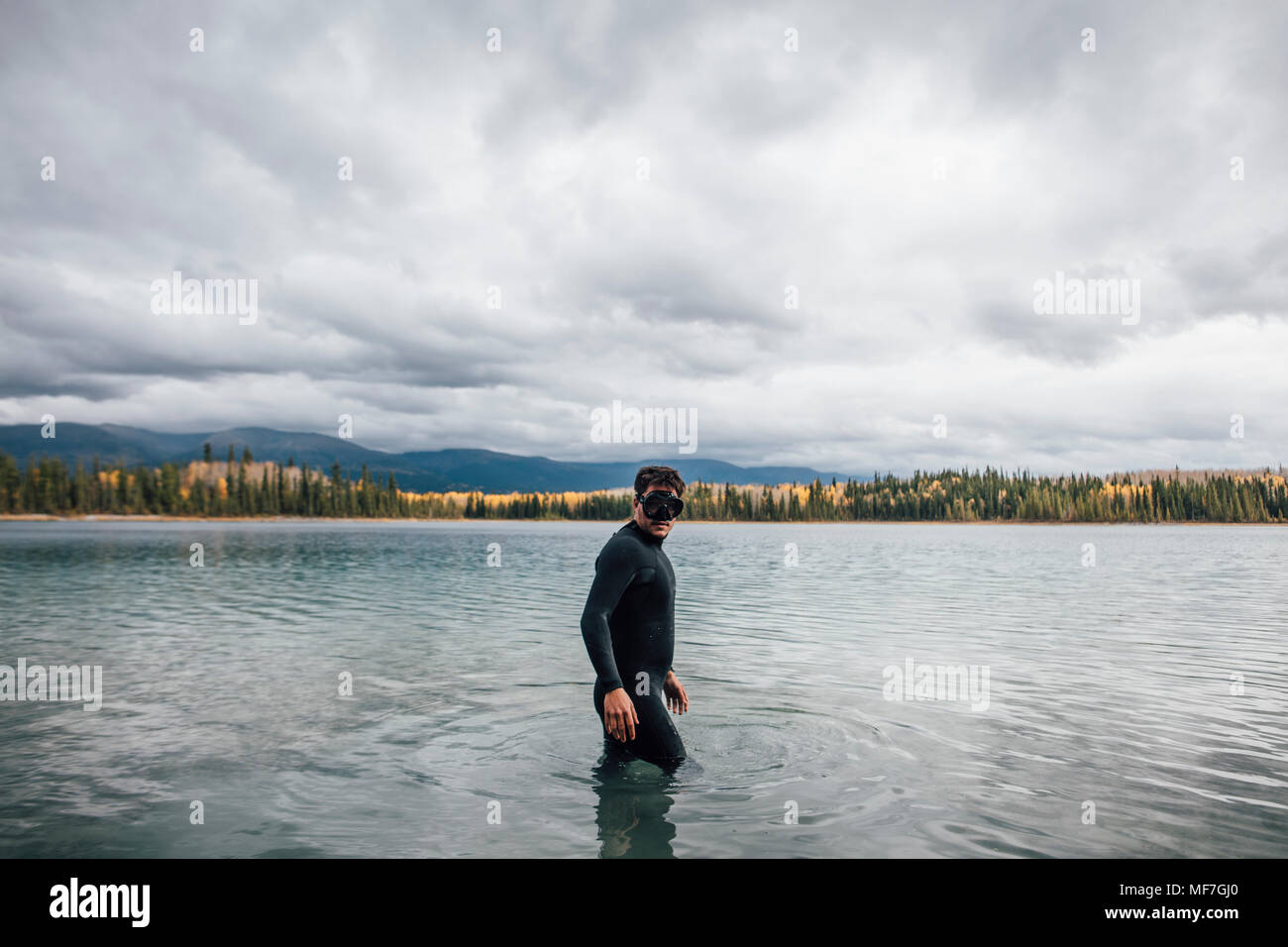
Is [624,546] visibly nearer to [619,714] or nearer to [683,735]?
[619,714]

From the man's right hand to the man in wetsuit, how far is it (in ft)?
0.57

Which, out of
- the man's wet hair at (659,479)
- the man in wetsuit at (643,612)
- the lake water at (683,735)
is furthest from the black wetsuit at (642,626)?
the lake water at (683,735)

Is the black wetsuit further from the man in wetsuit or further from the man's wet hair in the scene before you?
the man's wet hair

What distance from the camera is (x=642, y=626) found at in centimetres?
981

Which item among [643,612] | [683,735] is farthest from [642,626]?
[683,735]

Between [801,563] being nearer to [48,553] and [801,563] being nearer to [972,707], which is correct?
[972,707]

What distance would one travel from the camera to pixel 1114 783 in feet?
32.8

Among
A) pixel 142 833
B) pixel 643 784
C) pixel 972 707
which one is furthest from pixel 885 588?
pixel 142 833

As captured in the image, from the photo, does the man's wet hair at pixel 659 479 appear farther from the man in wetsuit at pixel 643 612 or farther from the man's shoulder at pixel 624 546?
the man's shoulder at pixel 624 546

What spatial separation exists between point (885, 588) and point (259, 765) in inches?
1414

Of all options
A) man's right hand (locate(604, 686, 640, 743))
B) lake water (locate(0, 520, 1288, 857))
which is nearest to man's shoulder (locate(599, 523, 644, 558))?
man's right hand (locate(604, 686, 640, 743))

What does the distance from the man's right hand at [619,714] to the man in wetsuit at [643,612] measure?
17 cm

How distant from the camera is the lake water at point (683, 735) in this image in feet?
27.5

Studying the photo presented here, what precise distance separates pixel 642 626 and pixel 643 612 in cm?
18
